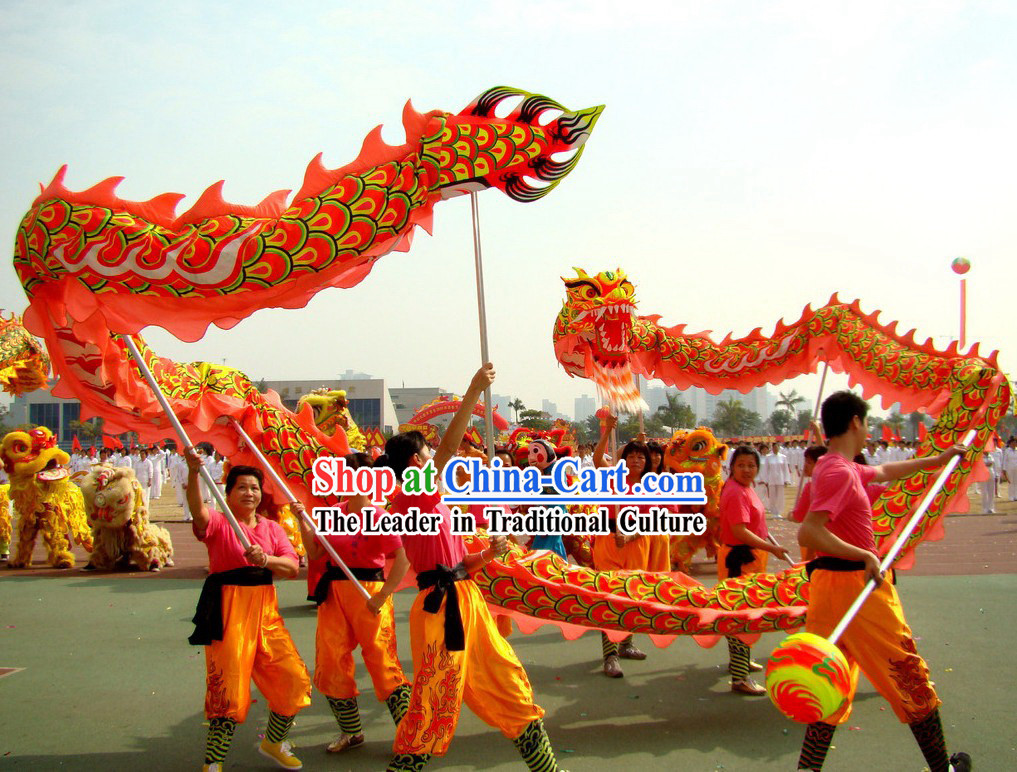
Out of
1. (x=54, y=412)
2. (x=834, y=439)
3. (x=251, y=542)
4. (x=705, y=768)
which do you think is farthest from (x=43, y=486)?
(x=54, y=412)

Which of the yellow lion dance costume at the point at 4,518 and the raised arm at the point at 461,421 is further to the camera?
the yellow lion dance costume at the point at 4,518

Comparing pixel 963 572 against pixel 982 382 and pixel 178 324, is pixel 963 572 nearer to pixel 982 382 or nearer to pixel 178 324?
pixel 982 382

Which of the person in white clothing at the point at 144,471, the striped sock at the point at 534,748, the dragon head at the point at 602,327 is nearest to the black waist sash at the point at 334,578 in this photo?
the striped sock at the point at 534,748

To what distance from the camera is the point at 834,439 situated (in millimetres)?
3508

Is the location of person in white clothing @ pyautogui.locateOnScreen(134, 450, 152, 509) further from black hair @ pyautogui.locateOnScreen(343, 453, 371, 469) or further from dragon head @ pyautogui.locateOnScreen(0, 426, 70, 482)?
black hair @ pyautogui.locateOnScreen(343, 453, 371, 469)

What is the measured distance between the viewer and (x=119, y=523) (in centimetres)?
996

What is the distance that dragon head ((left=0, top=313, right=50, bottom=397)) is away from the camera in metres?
10.1

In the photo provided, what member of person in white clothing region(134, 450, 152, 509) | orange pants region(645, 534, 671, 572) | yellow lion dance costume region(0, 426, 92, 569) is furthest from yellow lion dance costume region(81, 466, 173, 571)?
person in white clothing region(134, 450, 152, 509)

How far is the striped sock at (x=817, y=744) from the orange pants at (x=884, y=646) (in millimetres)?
68

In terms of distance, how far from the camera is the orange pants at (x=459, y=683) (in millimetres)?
3281

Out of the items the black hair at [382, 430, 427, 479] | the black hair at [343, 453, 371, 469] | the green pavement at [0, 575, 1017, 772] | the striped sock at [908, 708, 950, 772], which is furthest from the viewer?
the black hair at [343, 453, 371, 469]

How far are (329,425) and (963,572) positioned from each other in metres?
7.09

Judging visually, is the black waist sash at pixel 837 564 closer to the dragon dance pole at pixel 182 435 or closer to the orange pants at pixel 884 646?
the orange pants at pixel 884 646

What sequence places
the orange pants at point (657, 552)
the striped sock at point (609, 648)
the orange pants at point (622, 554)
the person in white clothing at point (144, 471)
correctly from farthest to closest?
the person in white clothing at point (144, 471)
the orange pants at point (657, 552)
the orange pants at point (622, 554)
the striped sock at point (609, 648)
